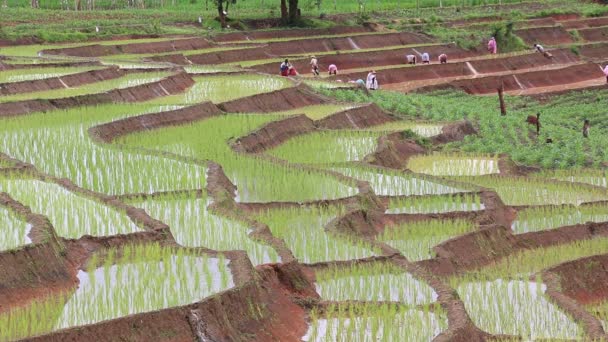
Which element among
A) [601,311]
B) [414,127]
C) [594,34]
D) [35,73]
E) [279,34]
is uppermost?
[601,311]

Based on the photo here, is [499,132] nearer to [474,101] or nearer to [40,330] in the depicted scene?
[474,101]

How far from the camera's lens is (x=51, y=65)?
67.7ft

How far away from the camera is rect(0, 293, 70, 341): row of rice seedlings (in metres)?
6.30

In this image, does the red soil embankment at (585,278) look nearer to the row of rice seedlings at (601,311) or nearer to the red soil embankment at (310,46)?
the row of rice seedlings at (601,311)

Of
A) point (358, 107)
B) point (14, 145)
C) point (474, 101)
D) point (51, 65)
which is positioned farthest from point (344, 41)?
point (14, 145)

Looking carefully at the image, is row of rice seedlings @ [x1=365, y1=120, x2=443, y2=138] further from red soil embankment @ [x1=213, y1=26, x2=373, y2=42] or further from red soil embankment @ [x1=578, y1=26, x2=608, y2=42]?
red soil embankment @ [x1=578, y1=26, x2=608, y2=42]

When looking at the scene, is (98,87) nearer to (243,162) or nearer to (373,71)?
(243,162)

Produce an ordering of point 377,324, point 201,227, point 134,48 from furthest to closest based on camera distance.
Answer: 1. point 134,48
2. point 201,227
3. point 377,324

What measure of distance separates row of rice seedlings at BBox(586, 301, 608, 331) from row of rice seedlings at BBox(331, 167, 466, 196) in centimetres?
234

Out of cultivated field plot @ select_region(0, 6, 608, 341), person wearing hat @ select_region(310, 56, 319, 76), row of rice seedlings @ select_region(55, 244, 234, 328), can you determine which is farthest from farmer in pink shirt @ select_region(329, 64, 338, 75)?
row of rice seedlings @ select_region(55, 244, 234, 328)

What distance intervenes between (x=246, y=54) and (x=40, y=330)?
73.8 ft

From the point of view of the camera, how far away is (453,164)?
13930mm

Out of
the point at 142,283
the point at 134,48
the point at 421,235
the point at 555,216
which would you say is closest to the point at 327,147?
the point at 555,216

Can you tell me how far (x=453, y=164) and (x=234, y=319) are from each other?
24.4 ft
